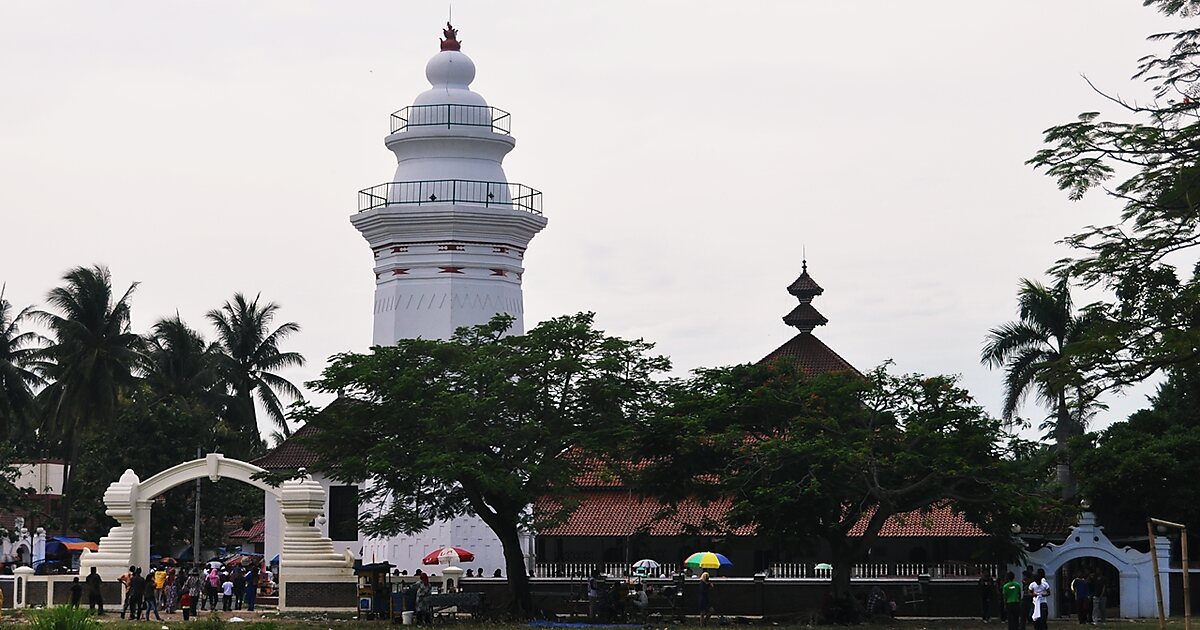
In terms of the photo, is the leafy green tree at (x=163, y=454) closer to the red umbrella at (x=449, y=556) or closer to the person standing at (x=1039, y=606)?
the red umbrella at (x=449, y=556)

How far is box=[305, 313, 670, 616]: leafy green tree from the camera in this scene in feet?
148

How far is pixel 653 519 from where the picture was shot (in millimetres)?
49938

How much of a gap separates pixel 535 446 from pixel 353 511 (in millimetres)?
18537

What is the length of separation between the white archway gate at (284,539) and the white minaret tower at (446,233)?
27.1 ft

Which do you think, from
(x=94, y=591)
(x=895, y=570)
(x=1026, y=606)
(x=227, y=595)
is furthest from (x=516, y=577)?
(x=1026, y=606)

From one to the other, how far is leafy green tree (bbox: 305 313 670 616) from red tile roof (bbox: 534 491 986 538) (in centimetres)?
306

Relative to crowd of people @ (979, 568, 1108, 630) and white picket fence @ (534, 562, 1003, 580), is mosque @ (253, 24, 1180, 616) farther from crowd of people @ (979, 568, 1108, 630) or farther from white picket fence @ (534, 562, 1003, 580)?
crowd of people @ (979, 568, 1108, 630)

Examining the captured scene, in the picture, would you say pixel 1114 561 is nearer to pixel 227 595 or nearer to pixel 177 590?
pixel 227 595

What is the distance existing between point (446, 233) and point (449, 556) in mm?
10428

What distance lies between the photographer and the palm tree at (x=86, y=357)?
72.8 m

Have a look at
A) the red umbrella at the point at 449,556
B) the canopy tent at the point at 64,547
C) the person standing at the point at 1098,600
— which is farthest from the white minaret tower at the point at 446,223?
the person standing at the point at 1098,600

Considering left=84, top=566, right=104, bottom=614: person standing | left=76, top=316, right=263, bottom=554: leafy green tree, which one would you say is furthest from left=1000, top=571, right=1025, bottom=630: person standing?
left=76, top=316, right=263, bottom=554: leafy green tree

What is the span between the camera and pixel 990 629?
42438 millimetres

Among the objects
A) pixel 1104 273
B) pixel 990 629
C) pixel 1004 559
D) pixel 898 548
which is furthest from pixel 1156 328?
pixel 898 548
